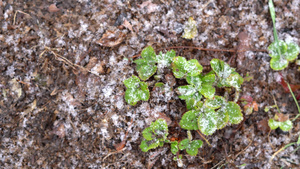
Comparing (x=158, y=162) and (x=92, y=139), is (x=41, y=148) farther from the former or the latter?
(x=158, y=162)

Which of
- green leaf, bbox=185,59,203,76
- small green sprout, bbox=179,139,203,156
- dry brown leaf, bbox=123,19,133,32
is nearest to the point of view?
green leaf, bbox=185,59,203,76

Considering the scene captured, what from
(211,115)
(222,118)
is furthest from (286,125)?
(211,115)

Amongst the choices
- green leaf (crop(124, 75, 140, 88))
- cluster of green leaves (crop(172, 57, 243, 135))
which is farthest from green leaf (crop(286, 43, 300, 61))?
green leaf (crop(124, 75, 140, 88))

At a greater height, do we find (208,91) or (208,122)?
(208,91)

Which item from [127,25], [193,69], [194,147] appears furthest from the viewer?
[127,25]

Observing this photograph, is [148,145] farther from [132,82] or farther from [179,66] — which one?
[179,66]

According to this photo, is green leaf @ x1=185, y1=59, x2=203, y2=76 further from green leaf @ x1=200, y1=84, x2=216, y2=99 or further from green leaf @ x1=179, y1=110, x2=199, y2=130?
green leaf @ x1=179, y1=110, x2=199, y2=130

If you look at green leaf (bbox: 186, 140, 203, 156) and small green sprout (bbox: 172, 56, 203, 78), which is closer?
small green sprout (bbox: 172, 56, 203, 78)
